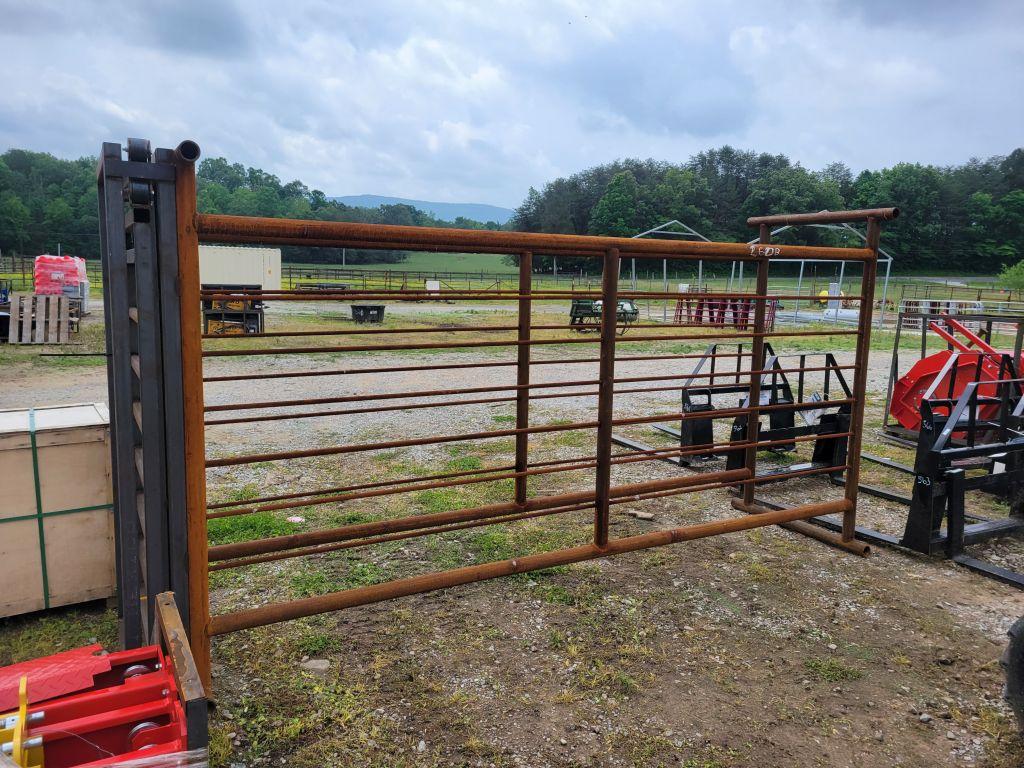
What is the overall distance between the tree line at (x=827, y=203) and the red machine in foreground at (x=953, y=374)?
54.0 meters

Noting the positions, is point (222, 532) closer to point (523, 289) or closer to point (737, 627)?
point (523, 289)

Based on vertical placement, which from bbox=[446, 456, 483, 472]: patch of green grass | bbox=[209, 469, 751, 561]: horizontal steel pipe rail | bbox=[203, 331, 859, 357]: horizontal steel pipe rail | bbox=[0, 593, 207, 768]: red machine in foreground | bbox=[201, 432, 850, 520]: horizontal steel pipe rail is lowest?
bbox=[446, 456, 483, 472]: patch of green grass

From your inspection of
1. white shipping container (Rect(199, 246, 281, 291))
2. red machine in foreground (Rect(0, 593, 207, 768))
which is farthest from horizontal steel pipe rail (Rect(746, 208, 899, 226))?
white shipping container (Rect(199, 246, 281, 291))

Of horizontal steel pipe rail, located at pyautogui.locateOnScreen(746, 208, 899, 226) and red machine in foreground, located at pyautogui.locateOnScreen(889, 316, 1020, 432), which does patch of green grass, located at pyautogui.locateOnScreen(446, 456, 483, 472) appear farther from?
red machine in foreground, located at pyautogui.locateOnScreen(889, 316, 1020, 432)

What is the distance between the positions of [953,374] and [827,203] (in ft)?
244

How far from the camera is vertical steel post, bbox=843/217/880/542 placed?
4.21 m

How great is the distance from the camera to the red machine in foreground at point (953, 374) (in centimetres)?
631

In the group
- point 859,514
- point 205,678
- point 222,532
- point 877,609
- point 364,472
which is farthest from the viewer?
point 364,472

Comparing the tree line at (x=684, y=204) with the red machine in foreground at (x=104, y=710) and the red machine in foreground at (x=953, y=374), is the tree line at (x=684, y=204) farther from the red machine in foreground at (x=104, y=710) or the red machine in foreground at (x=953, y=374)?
the red machine in foreground at (x=104, y=710)

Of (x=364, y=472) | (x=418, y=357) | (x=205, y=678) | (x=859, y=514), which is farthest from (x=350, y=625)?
(x=418, y=357)

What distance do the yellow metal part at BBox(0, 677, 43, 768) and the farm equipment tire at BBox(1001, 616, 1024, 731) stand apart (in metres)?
3.24

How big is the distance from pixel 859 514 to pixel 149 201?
16.9ft

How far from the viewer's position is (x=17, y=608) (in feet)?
10.8

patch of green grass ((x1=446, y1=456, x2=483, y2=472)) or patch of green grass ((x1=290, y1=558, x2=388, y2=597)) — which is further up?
patch of green grass ((x1=446, y1=456, x2=483, y2=472))
